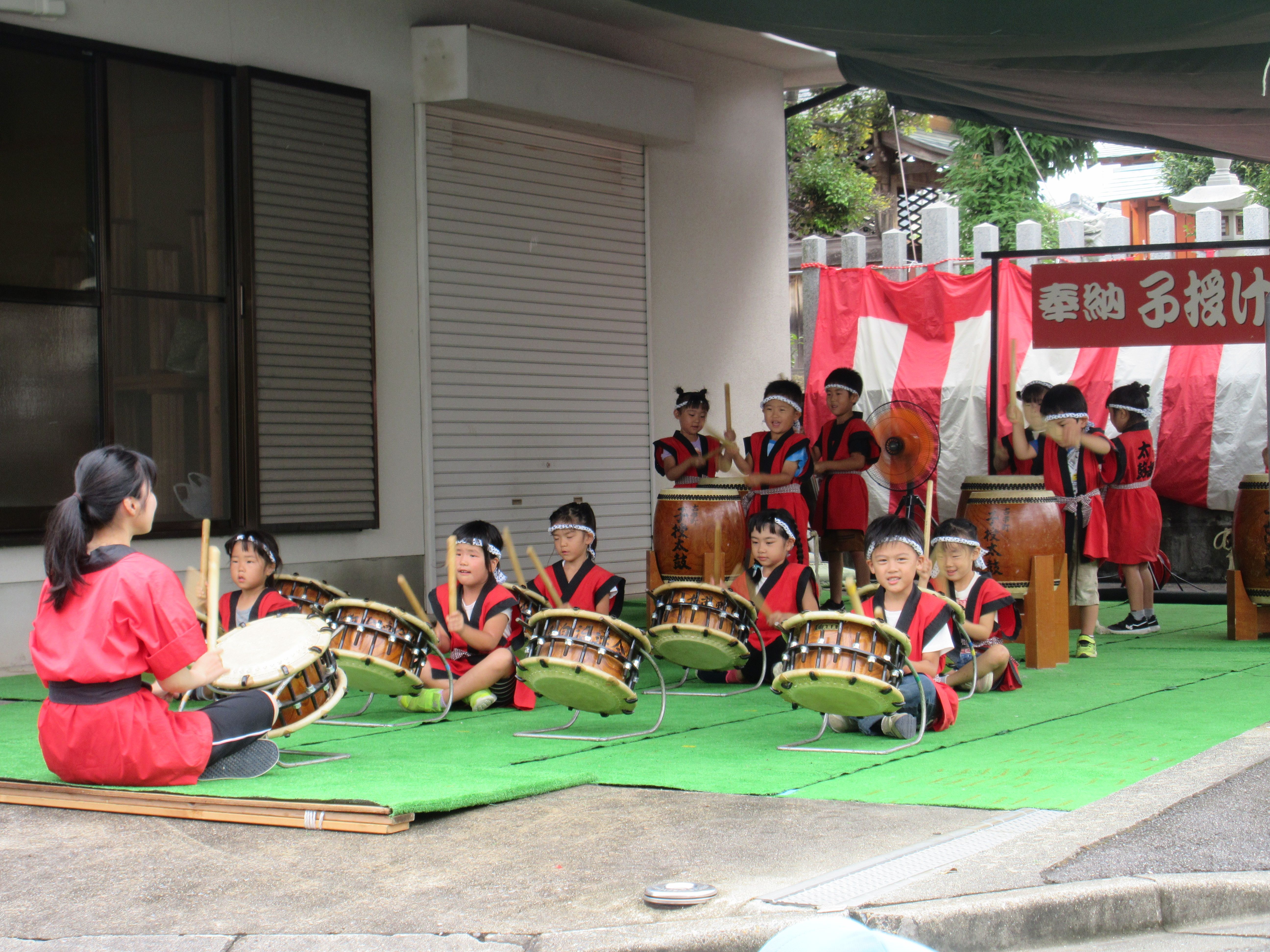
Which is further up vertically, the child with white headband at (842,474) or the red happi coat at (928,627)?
the child with white headband at (842,474)

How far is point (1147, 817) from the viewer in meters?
3.73

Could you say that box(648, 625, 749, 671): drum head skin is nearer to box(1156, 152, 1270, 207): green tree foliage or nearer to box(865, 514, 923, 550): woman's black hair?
box(865, 514, 923, 550): woman's black hair

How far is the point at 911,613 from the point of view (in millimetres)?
5402

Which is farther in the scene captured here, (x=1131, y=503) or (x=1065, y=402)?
(x=1131, y=503)

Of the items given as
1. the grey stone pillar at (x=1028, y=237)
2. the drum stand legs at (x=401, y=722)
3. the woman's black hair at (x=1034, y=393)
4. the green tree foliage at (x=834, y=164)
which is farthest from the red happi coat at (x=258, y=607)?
the green tree foliage at (x=834, y=164)

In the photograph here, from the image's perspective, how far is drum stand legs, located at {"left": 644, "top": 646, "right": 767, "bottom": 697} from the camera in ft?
21.4

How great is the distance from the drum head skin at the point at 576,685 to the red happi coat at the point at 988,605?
1837 mm

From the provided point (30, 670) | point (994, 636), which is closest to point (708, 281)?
point (994, 636)

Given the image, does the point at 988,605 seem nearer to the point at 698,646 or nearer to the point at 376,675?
the point at 698,646

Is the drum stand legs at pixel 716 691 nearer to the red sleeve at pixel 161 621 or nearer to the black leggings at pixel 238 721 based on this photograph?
the black leggings at pixel 238 721

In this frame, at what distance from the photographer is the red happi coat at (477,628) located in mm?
5965

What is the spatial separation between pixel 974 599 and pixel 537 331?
13.1ft

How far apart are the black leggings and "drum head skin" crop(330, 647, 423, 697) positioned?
0.55m

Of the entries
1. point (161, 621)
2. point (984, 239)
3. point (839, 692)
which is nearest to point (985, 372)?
point (984, 239)
